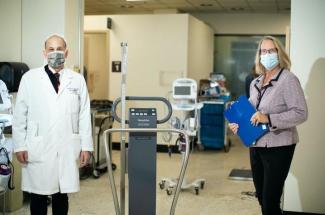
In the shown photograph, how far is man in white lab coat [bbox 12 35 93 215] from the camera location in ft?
10.4

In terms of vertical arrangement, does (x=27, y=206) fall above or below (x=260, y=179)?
below

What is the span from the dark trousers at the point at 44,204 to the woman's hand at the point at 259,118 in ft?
4.89

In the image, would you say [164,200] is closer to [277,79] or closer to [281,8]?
[277,79]

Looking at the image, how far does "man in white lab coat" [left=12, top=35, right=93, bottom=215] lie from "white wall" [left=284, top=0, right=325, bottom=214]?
220cm

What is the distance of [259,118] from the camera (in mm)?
3119

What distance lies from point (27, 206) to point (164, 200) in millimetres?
1477

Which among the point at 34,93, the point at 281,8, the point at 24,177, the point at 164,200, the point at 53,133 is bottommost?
the point at 164,200

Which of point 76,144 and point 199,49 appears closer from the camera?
point 76,144

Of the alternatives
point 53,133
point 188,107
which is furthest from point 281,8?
point 53,133

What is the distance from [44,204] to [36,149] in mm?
454

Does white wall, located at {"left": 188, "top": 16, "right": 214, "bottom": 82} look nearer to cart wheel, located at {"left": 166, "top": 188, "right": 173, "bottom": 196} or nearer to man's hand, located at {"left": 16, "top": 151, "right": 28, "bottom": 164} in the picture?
cart wheel, located at {"left": 166, "top": 188, "right": 173, "bottom": 196}

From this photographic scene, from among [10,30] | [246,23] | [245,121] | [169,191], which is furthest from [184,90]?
[246,23]

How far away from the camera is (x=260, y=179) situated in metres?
3.26

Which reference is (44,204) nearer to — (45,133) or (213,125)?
(45,133)
